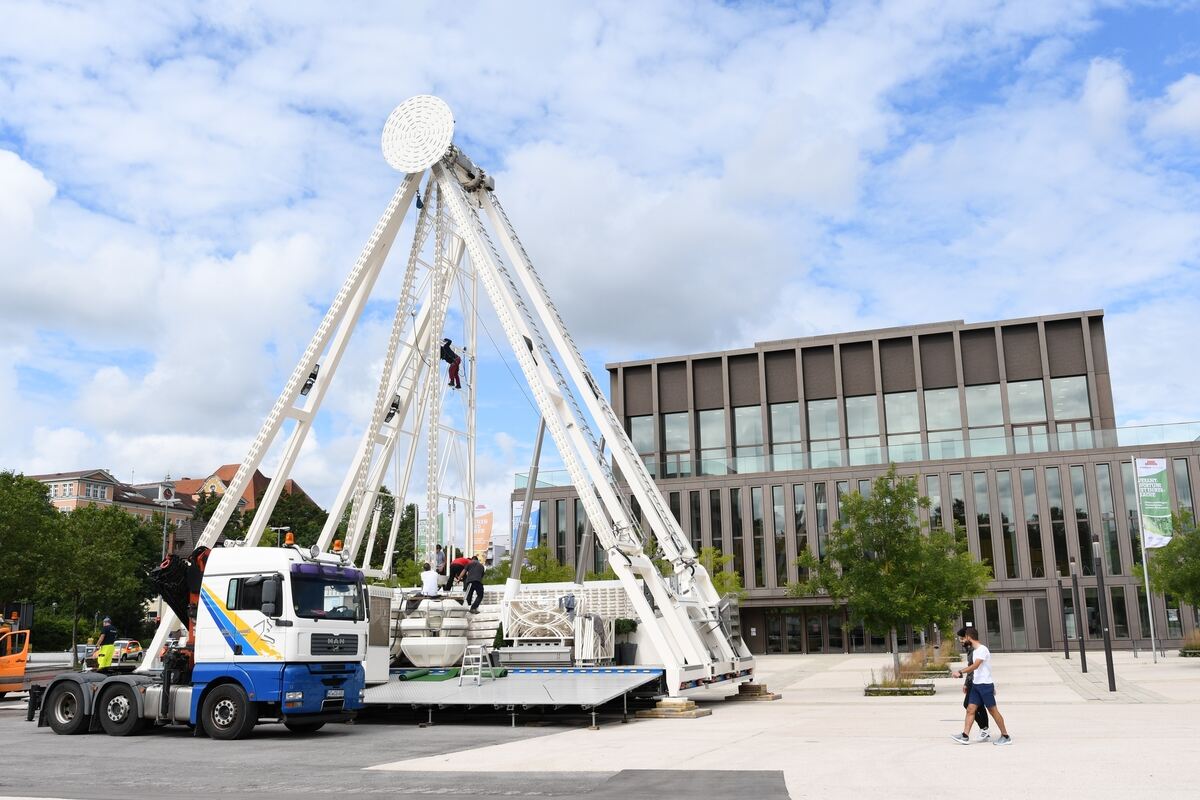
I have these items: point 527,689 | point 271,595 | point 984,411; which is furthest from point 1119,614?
point 271,595

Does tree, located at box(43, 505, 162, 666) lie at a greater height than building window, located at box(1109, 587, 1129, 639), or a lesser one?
greater

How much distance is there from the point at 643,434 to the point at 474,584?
4429 cm

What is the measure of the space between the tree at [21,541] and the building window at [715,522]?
3237cm

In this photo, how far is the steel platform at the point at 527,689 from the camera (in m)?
17.5

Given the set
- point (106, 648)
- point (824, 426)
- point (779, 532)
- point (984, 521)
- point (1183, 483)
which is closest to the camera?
point (106, 648)

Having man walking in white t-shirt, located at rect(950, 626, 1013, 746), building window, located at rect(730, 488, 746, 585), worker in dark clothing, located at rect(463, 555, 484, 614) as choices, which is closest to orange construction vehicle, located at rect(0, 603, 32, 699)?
worker in dark clothing, located at rect(463, 555, 484, 614)

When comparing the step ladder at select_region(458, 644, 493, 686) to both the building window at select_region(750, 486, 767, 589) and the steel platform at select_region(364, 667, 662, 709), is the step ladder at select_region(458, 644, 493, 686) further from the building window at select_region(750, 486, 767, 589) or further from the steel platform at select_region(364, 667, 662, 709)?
the building window at select_region(750, 486, 767, 589)

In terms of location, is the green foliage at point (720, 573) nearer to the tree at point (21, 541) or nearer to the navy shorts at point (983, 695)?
the navy shorts at point (983, 695)

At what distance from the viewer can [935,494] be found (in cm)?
5206

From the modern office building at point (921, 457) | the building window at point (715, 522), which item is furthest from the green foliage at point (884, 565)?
the building window at point (715, 522)

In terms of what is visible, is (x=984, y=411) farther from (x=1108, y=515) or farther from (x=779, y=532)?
(x=779, y=532)

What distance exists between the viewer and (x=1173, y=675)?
28.8m

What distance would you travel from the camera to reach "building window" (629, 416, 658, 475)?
65.4 meters

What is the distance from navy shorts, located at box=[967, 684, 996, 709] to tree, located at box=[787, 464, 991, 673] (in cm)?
1224
